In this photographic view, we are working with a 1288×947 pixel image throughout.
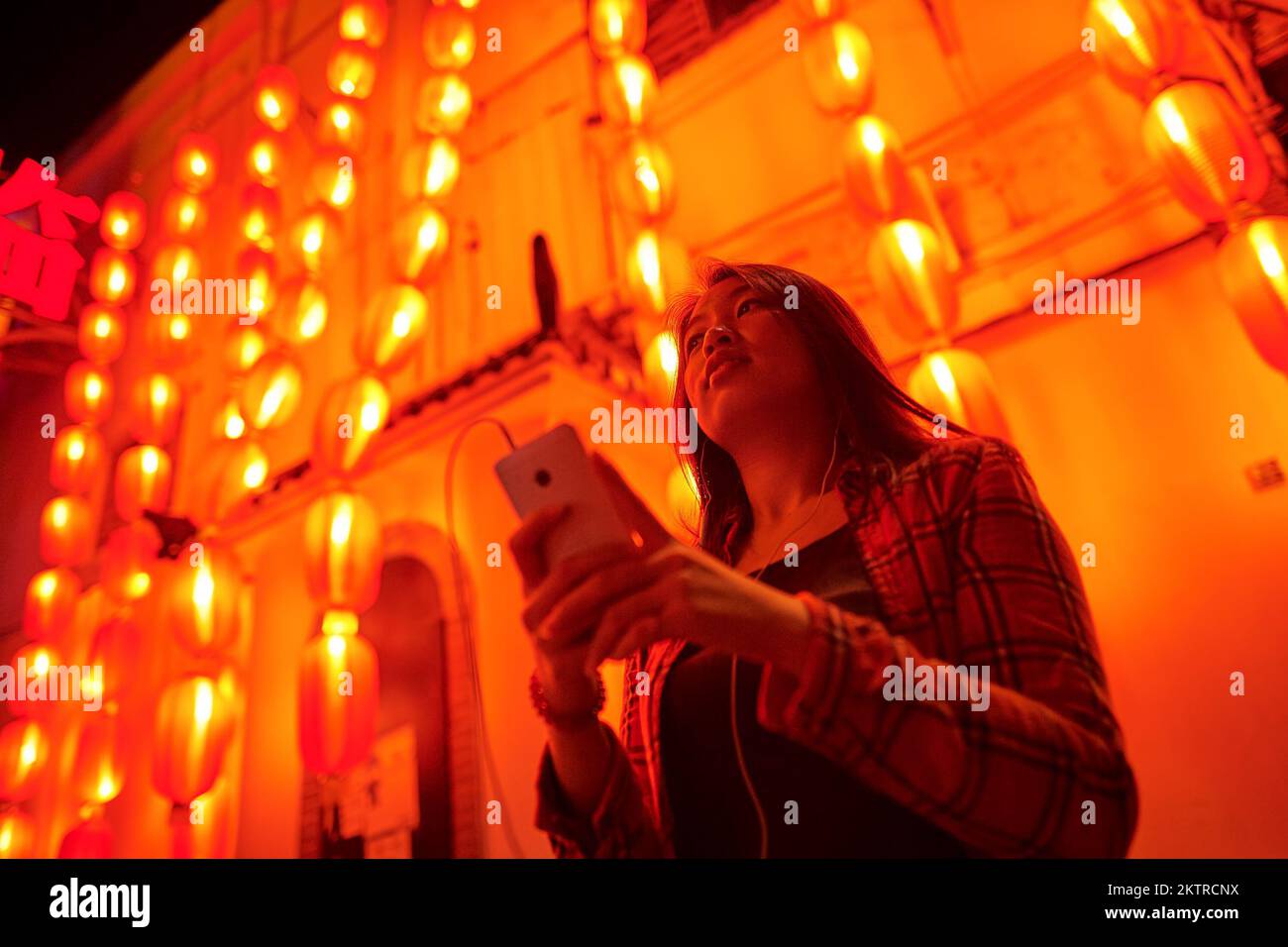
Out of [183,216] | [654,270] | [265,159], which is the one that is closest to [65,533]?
[183,216]

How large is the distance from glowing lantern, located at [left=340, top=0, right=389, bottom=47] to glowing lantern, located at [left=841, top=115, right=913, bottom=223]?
6.47ft

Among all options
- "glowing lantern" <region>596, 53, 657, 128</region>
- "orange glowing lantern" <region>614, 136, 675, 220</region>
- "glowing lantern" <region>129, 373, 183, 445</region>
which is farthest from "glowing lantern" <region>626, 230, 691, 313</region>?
"glowing lantern" <region>129, 373, 183, 445</region>

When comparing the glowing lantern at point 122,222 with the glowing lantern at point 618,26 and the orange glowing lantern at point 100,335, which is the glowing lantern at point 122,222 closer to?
the orange glowing lantern at point 100,335

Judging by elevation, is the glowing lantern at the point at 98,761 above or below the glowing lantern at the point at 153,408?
below

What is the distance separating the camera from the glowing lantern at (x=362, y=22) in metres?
2.92

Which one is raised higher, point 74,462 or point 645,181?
point 645,181

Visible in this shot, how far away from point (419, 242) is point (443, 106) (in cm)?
59

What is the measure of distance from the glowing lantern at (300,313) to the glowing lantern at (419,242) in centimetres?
40

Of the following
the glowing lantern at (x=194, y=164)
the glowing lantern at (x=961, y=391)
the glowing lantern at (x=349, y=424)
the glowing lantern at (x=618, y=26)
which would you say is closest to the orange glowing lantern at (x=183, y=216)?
the glowing lantern at (x=194, y=164)

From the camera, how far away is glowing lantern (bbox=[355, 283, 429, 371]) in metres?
2.12

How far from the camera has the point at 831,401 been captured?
0.77 metres

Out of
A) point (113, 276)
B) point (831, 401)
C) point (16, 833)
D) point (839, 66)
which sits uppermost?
point (113, 276)

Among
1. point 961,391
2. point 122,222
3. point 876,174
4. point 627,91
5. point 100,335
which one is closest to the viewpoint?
point 961,391

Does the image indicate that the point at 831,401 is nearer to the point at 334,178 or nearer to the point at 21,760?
the point at 334,178
